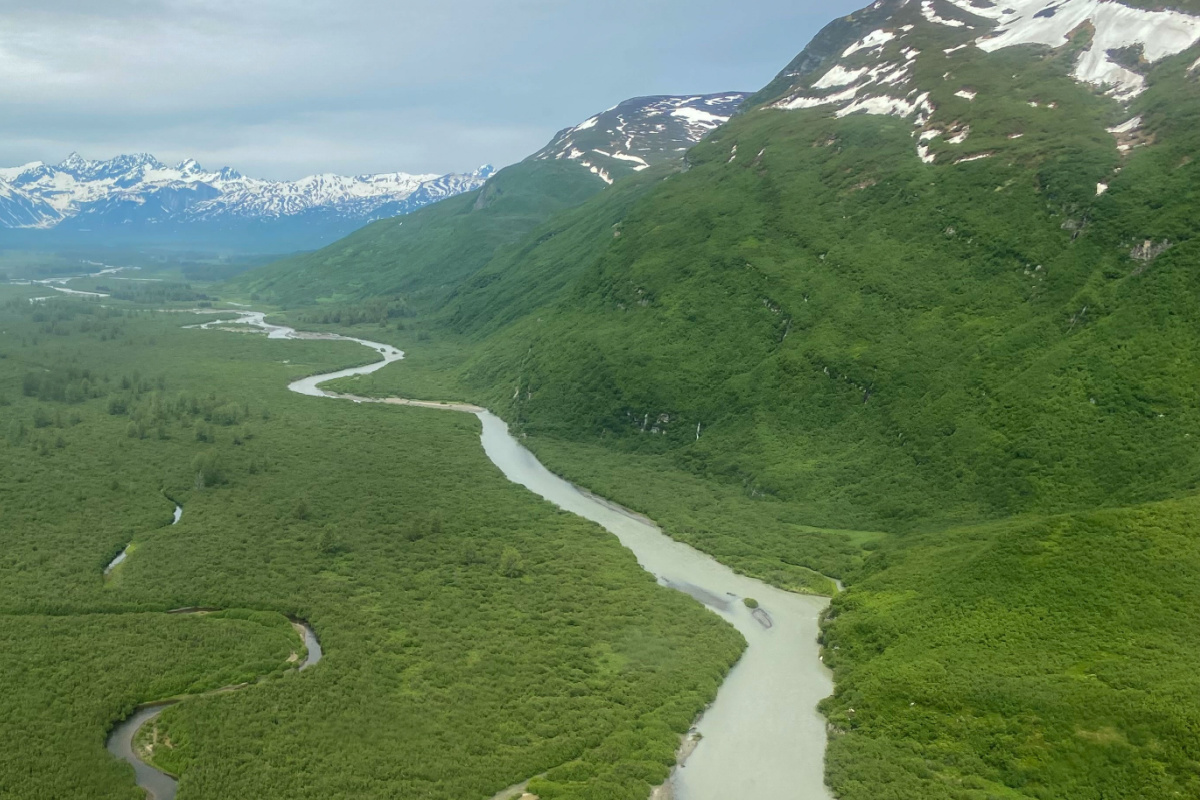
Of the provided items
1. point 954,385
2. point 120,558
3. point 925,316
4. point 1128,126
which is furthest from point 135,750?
point 1128,126

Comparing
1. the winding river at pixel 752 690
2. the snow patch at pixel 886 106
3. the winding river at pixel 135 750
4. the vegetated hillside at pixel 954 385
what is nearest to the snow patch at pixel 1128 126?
the vegetated hillside at pixel 954 385

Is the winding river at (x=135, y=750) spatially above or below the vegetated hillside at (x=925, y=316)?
below

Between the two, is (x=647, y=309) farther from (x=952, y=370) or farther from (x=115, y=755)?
(x=115, y=755)

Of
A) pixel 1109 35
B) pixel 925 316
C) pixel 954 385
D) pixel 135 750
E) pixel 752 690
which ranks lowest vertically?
pixel 135 750

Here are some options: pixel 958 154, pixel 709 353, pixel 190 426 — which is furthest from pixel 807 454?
pixel 190 426

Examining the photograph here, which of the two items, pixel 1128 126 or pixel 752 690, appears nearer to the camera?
pixel 752 690

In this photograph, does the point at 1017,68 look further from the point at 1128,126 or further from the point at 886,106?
the point at 1128,126

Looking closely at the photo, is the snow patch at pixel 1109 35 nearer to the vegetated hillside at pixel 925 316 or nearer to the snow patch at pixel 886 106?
the vegetated hillside at pixel 925 316

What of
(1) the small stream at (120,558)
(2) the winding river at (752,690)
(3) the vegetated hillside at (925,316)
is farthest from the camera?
(3) the vegetated hillside at (925,316)
